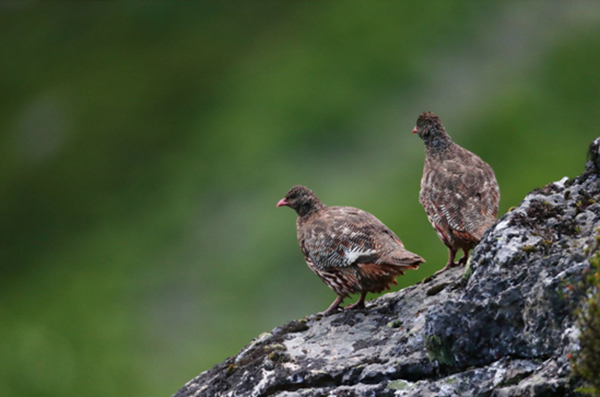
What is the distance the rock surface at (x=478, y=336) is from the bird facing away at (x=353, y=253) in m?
1.37

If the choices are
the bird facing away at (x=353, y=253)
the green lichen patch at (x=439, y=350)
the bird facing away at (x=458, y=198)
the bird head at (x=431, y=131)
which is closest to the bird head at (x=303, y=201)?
the bird facing away at (x=353, y=253)

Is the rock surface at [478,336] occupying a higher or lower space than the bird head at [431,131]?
lower

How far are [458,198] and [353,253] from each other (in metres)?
1.94

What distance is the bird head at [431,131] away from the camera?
14.7 meters

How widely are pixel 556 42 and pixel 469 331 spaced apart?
44493 mm

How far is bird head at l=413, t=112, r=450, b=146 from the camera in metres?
14.7

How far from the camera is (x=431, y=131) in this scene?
1486 centimetres

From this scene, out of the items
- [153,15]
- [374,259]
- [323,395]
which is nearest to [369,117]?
[153,15]

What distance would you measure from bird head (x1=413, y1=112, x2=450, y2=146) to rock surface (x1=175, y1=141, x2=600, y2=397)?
4.71m

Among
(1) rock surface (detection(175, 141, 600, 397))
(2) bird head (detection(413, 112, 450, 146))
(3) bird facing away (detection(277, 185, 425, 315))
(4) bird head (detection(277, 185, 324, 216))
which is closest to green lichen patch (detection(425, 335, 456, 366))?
(1) rock surface (detection(175, 141, 600, 397))

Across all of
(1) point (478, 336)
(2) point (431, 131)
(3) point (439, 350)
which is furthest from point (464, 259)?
(1) point (478, 336)

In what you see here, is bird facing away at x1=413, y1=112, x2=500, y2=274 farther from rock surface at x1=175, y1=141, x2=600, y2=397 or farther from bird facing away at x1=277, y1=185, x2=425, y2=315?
rock surface at x1=175, y1=141, x2=600, y2=397

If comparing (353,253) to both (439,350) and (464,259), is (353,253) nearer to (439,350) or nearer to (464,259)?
(464,259)

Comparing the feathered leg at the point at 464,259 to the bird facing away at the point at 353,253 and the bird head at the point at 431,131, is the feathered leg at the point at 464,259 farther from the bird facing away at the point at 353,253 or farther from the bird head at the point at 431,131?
the bird head at the point at 431,131
